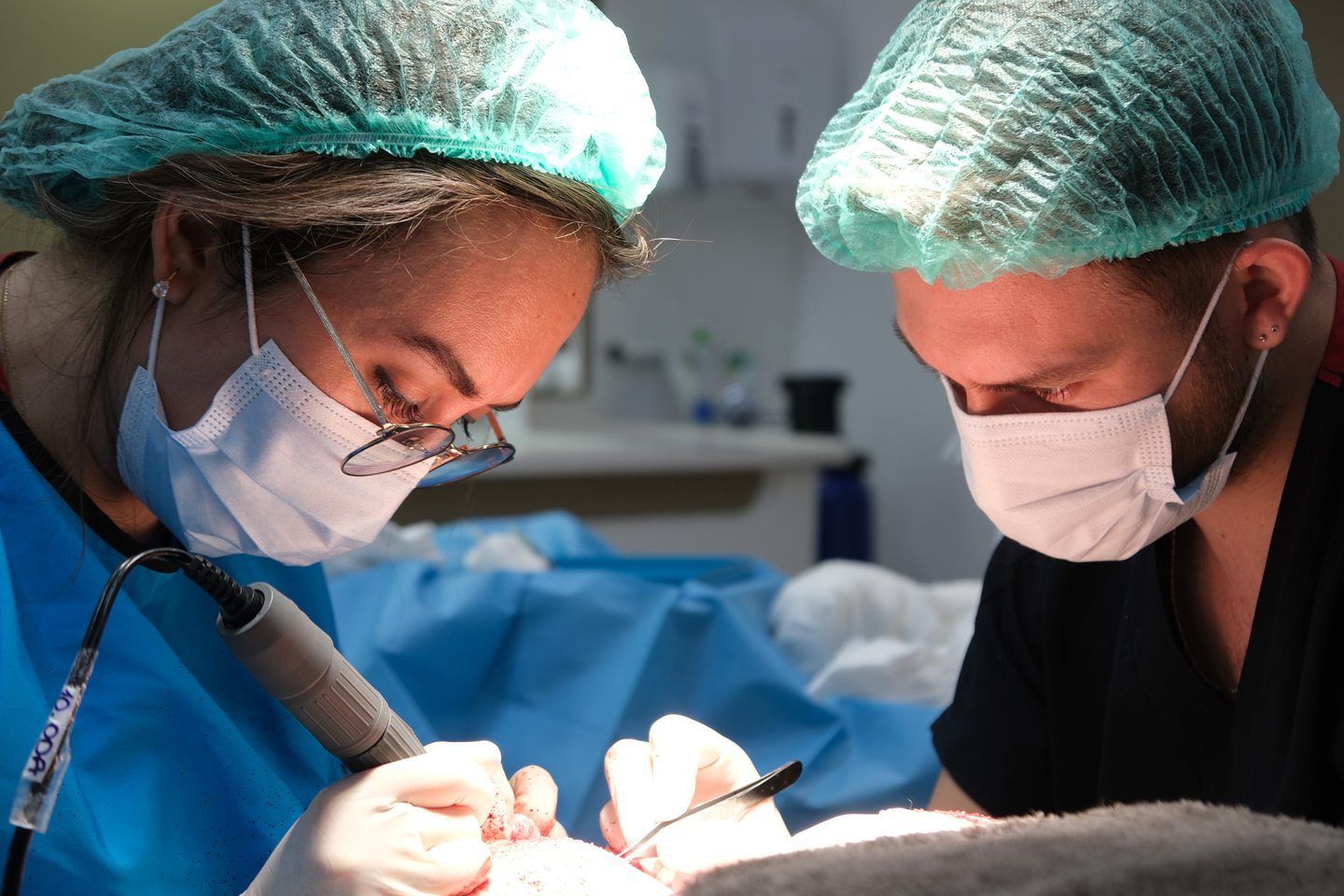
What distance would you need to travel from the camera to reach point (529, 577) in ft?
7.63

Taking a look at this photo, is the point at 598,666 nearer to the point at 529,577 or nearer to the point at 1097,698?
the point at 529,577

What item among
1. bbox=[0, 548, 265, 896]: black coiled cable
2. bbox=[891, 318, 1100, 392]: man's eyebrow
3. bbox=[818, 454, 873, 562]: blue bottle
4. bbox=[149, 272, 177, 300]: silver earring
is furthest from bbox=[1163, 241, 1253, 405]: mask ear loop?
bbox=[818, 454, 873, 562]: blue bottle

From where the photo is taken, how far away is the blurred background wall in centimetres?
444

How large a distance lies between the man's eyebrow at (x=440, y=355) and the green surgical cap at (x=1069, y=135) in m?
0.47

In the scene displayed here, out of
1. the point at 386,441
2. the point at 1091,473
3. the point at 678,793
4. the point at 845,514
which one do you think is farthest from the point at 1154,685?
the point at 845,514

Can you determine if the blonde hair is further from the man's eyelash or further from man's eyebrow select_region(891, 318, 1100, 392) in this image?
man's eyebrow select_region(891, 318, 1100, 392)

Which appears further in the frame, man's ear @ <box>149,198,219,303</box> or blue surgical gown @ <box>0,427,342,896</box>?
man's ear @ <box>149,198,219,303</box>

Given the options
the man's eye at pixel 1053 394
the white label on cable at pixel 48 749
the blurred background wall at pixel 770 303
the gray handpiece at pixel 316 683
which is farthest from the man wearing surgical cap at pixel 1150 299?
the blurred background wall at pixel 770 303

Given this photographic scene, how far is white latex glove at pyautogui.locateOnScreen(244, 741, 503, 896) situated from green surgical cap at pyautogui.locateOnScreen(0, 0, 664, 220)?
64 cm

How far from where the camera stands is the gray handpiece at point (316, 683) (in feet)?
3.28

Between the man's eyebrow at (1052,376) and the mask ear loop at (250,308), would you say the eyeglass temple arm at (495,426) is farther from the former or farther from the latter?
the man's eyebrow at (1052,376)

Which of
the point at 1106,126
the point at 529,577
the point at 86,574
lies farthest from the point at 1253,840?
the point at 529,577

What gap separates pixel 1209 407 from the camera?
52.4 inches

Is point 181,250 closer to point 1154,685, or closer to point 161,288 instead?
point 161,288
